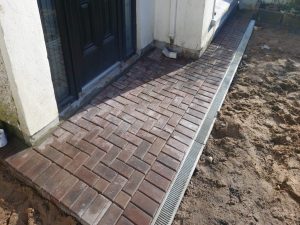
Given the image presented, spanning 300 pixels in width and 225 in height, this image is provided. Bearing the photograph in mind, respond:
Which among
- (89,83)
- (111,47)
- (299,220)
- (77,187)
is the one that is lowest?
(299,220)

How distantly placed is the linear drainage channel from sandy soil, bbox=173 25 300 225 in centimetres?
9

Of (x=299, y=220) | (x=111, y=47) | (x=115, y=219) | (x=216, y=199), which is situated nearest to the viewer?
(x=115, y=219)

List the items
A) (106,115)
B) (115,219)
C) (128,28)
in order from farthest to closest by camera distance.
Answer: (128,28) → (106,115) → (115,219)

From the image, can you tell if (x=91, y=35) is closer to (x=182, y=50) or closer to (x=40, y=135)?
(x=40, y=135)

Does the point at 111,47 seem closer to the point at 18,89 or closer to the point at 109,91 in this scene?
the point at 109,91

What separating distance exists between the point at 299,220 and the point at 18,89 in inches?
124

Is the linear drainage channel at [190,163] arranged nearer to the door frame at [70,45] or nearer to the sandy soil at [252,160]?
the sandy soil at [252,160]

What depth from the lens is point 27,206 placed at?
9.32 feet

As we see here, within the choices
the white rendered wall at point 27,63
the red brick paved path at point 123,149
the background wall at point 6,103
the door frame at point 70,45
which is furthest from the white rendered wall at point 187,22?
the background wall at point 6,103

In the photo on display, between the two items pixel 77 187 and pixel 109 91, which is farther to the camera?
pixel 109 91

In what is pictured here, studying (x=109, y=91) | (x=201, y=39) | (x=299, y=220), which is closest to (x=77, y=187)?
(x=109, y=91)

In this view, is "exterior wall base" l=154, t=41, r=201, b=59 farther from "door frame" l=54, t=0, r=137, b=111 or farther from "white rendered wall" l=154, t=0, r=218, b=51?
"door frame" l=54, t=0, r=137, b=111

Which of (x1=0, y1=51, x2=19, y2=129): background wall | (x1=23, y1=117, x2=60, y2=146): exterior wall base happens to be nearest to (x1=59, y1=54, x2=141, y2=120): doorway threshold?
(x1=23, y1=117, x2=60, y2=146): exterior wall base

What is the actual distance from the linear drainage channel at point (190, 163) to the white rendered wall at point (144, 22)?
1.66 meters
